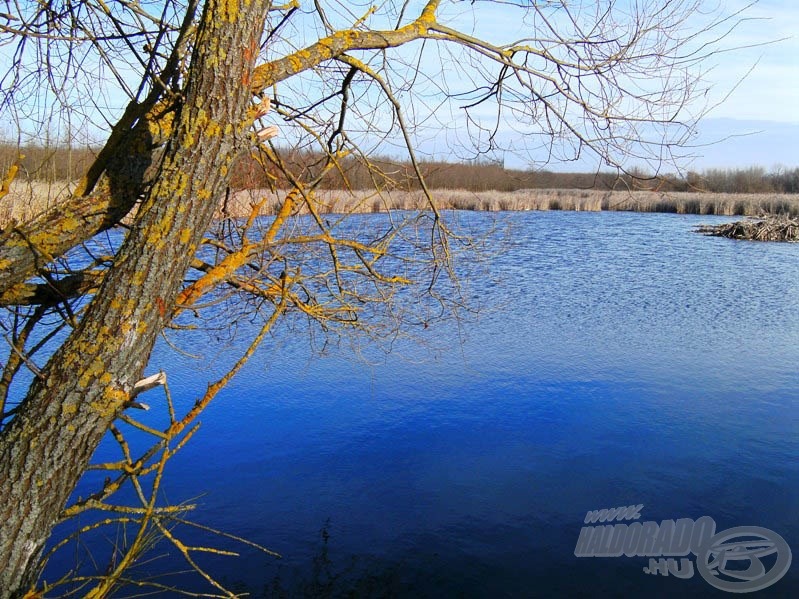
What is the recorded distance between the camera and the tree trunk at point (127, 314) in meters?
1.93

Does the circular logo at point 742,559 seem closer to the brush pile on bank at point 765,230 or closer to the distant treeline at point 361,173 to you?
the distant treeline at point 361,173

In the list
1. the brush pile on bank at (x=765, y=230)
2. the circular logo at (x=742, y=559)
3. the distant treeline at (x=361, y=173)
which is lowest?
the circular logo at (x=742, y=559)

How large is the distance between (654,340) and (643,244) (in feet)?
30.1

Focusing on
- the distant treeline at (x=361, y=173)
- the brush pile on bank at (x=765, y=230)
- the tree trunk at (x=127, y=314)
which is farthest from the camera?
the brush pile on bank at (x=765, y=230)

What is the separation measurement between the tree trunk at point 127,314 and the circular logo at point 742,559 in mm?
3399

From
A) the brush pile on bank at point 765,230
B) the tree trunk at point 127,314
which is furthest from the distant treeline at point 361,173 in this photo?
the brush pile on bank at point 765,230

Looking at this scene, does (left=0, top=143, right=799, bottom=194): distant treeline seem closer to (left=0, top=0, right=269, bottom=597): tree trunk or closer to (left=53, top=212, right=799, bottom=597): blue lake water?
(left=0, top=0, right=269, bottom=597): tree trunk

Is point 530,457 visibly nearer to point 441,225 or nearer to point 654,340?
point 441,225

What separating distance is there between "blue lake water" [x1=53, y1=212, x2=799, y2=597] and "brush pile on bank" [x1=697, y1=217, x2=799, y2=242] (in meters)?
11.6

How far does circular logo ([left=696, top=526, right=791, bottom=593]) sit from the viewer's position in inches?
154

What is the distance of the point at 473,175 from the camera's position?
4.53 m

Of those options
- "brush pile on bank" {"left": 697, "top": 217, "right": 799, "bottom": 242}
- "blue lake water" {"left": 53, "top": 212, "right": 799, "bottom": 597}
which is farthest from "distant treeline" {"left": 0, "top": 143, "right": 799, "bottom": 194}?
"brush pile on bank" {"left": 697, "top": 217, "right": 799, "bottom": 242}

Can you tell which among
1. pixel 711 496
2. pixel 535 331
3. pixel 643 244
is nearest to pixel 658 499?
pixel 711 496

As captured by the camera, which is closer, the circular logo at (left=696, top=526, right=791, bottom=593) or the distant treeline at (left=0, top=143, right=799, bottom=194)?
the distant treeline at (left=0, top=143, right=799, bottom=194)
